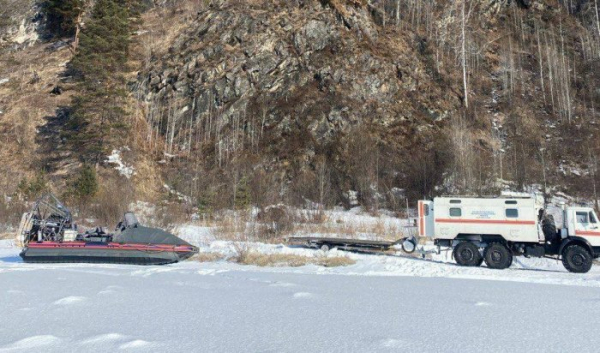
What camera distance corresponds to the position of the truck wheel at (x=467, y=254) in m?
13.8

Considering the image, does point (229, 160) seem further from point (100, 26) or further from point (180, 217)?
point (100, 26)

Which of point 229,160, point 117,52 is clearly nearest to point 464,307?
point 229,160

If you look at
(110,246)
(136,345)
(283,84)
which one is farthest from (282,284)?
(283,84)

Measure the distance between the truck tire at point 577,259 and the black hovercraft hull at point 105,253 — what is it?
10865mm

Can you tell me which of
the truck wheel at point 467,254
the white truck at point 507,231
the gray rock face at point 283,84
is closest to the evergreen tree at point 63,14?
the gray rock face at point 283,84

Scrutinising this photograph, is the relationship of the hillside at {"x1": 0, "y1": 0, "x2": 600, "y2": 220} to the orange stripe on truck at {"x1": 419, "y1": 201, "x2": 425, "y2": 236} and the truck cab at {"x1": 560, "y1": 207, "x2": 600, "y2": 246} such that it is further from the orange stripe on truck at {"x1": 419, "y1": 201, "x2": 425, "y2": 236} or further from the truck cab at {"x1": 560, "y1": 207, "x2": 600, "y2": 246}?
the truck cab at {"x1": 560, "y1": 207, "x2": 600, "y2": 246}

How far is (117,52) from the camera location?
133 feet

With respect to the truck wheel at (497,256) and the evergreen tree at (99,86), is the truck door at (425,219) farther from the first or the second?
the evergreen tree at (99,86)

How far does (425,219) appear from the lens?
14562 mm

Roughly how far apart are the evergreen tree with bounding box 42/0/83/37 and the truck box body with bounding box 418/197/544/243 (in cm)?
4708

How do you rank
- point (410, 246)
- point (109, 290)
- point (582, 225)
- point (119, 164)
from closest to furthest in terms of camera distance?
point (109, 290)
point (582, 225)
point (410, 246)
point (119, 164)

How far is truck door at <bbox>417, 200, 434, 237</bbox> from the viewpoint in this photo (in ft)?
47.4

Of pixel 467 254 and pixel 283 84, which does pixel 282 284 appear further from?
pixel 283 84

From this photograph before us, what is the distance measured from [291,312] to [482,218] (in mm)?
9416
